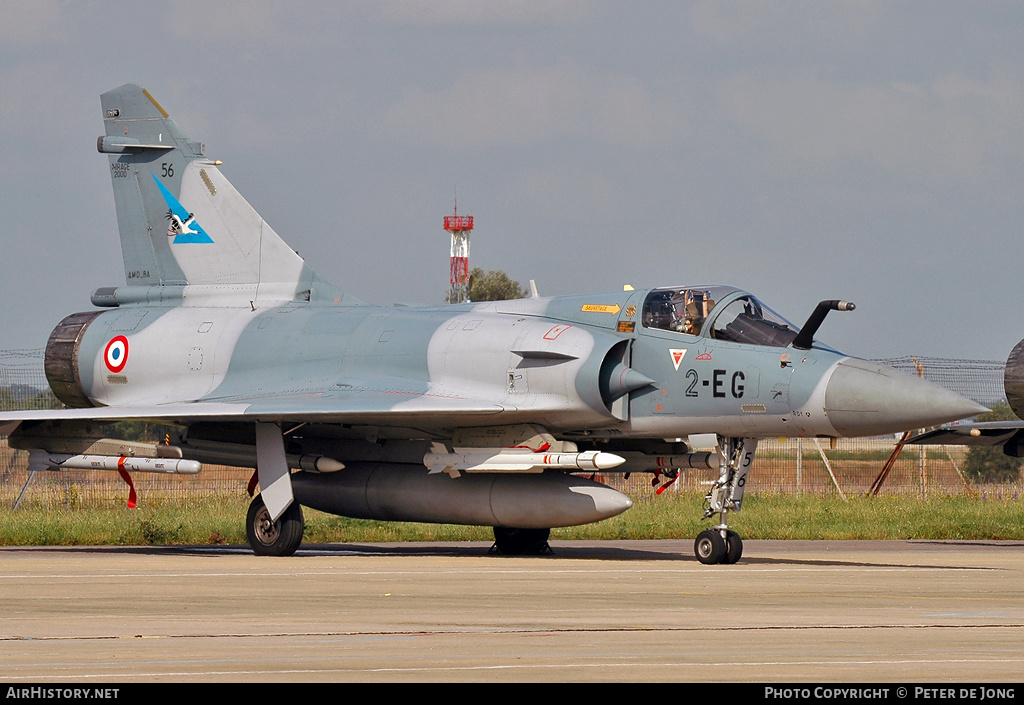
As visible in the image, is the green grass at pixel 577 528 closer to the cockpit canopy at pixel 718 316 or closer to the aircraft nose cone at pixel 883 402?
the cockpit canopy at pixel 718 316

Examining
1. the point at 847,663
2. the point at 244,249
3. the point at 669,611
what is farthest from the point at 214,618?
the point at 244,249

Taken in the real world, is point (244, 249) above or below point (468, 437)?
above

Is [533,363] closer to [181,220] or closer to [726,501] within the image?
[726,501]

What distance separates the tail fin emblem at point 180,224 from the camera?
19.1 m

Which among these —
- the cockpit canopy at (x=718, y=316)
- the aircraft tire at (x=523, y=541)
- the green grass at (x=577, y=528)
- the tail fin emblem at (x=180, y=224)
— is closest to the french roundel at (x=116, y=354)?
the tail fin emblem at (x=180, y=224)

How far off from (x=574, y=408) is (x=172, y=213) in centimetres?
730

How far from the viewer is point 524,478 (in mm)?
15484

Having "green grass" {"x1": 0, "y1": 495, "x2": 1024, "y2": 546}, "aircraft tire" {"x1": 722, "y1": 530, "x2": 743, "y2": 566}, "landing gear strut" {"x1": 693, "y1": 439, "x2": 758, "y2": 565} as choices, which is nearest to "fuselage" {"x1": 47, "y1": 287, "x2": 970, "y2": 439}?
"landing gear strut" {"x1": 693, "y1": 439, "x2": 758, "y2": 565}

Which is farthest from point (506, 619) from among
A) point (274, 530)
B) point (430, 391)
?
point (274, 530)

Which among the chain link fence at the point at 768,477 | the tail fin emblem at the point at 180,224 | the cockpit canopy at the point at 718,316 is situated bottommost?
the chain link fence at the point at 768,477

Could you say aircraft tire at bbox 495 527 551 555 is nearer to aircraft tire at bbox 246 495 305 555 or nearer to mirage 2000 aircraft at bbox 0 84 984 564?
mirage 2000 aircraft at bbox 0 84 984 564

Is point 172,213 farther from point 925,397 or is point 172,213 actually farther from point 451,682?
point 451,682

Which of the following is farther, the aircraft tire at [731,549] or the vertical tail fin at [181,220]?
the vertical tail fin at [181,220]

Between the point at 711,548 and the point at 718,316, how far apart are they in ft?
7.75
